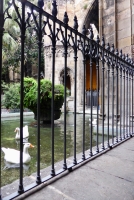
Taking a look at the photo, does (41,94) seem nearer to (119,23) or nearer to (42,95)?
(42,95)

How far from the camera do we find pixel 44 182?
160 cm

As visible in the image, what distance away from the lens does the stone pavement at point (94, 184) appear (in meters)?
1.41

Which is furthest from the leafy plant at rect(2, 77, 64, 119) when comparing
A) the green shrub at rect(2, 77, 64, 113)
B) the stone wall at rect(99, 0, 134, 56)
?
the stone wall at rect(99, 0, 134, 56)

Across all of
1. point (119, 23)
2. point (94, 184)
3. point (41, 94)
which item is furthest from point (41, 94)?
point (94, 184)

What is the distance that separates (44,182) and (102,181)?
0.55 meters

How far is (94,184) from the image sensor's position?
1605 millimetres

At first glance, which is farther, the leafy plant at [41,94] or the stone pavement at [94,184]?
the leafy plant at [41,94]

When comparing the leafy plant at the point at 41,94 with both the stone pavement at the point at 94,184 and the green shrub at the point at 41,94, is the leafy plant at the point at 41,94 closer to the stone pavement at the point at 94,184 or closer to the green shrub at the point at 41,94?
the green shrub at the point at 41,94

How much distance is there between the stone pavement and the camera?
141 cm

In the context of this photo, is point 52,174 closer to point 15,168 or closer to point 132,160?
point 132,160

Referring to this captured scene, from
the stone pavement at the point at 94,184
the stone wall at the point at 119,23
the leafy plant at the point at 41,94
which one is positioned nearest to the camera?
the stone pavement at the point at 94,184

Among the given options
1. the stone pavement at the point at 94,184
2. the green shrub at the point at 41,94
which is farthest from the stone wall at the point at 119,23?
the stone pavement at the point at 94,184

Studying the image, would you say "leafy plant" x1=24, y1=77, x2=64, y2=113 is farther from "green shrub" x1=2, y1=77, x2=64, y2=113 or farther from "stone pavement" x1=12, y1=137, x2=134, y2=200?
"stone pavement" x1=12, y1=137, x2=134, y2=200

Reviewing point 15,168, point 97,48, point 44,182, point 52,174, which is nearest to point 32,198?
point 44,182
